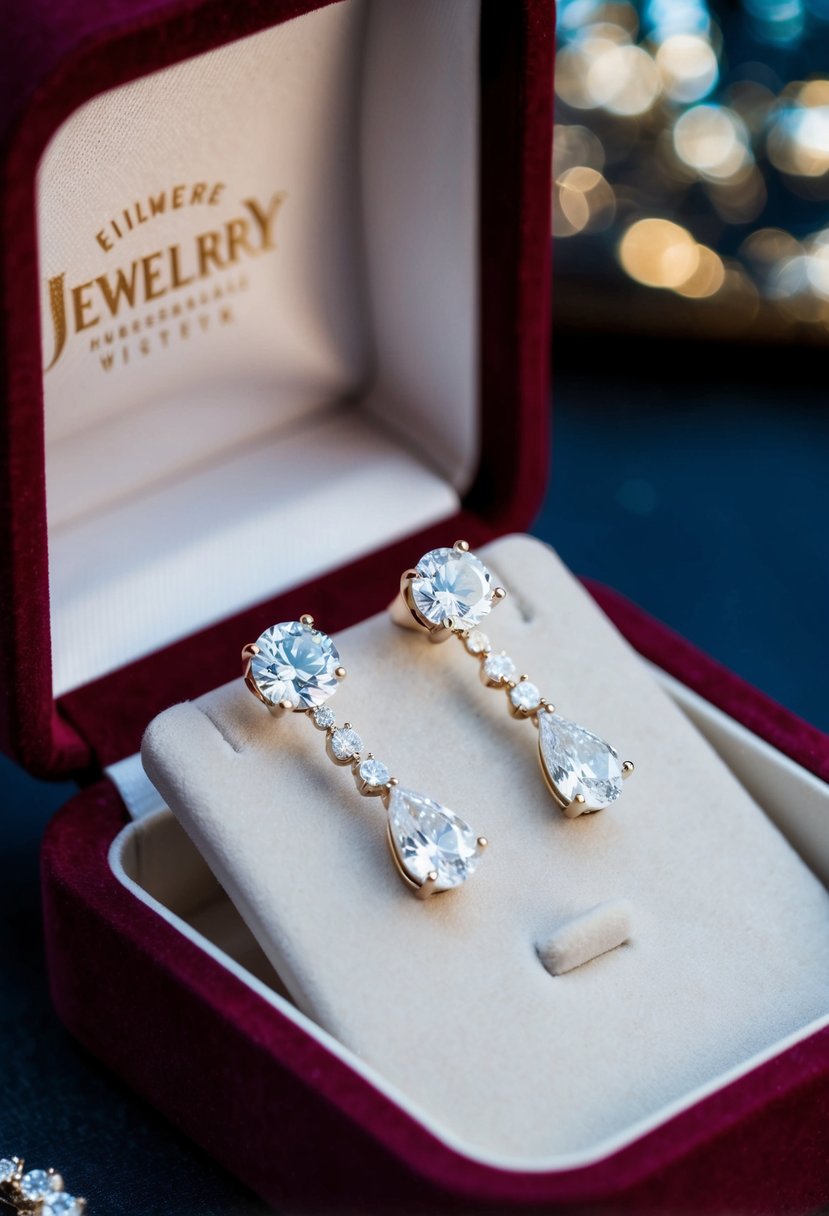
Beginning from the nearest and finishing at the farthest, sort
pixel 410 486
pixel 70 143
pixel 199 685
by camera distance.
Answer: pixel 70 143 → pixel 199 685 → pixel 410 486

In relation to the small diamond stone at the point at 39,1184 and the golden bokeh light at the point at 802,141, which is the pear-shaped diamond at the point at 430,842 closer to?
the small diamond stone at the point at 39,1184

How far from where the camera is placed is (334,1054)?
2.42 feet

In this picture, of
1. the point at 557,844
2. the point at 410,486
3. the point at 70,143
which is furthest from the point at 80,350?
the point at 557,844

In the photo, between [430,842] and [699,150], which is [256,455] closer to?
[430,842]

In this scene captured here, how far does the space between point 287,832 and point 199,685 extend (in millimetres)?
145

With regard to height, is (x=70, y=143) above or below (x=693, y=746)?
above

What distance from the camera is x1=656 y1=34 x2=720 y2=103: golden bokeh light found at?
1.52 meters

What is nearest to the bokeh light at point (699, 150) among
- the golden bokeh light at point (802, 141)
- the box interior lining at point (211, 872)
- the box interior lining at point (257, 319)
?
the golden bokeh light at point (802, 141)

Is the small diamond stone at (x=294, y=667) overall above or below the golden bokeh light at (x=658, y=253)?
above

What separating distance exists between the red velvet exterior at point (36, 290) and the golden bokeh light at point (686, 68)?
2.01 ft

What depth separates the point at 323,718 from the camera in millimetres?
852

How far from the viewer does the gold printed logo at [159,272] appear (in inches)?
35.3

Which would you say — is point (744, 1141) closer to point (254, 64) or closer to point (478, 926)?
point (478, 926)

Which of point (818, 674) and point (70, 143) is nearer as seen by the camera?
point (70, 143)
